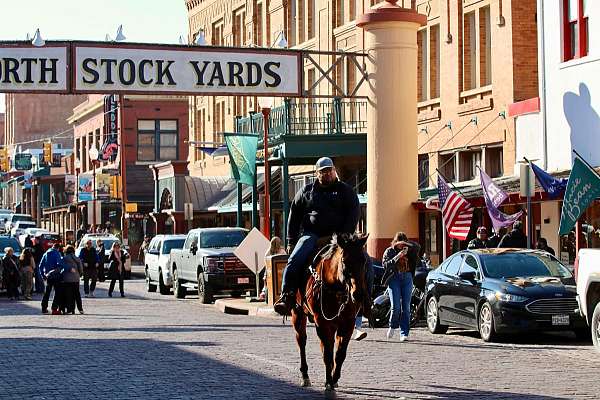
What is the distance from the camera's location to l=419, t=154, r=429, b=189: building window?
1494 inches

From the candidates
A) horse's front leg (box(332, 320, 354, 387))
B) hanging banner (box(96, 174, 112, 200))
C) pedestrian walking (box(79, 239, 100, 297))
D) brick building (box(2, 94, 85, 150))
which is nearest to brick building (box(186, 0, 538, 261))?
pedestrian walking (box(79, 239, 100, 297))

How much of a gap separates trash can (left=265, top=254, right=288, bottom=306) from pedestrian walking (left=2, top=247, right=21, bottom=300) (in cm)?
1073

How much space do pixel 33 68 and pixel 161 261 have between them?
39.0 feet

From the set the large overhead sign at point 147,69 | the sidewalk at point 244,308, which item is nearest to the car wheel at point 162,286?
the sidewalk at point 244,308

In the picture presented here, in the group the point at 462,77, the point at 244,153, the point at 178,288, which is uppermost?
the point at 462,77

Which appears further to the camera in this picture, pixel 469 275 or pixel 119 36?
pixel 119 36

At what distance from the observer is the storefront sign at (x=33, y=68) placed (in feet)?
97.3

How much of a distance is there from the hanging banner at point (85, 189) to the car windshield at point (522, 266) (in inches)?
2381

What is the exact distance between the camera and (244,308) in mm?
30047

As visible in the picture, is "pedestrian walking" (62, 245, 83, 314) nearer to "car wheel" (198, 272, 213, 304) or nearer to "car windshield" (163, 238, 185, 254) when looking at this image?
"car wheel" (198, 272, 213, 304)

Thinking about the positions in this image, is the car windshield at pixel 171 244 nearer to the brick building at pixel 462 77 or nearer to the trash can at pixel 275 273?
the brick building at pixel 462 77

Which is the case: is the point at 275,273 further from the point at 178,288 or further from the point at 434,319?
the point at 178,288

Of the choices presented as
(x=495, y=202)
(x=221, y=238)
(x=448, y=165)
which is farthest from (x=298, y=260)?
(x=448, y=165)

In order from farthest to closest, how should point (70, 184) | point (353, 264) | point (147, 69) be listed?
point (70, 184) → point (147, 69) → point (353, 264)
